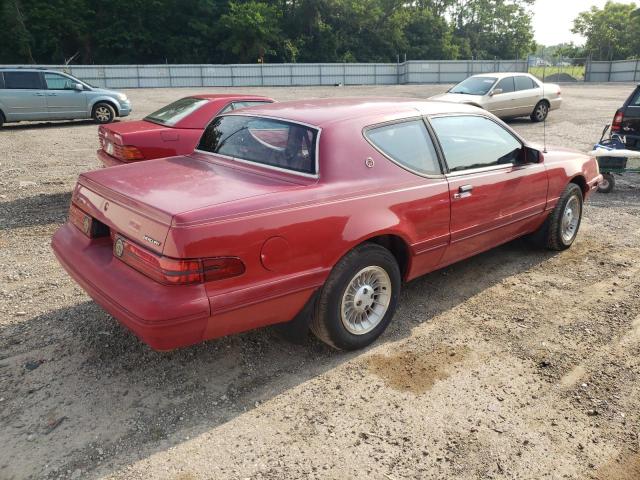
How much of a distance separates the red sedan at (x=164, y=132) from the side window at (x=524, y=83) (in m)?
10.3

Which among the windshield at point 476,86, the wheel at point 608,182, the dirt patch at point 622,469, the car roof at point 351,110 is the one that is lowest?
the dirt patch at point 622,469

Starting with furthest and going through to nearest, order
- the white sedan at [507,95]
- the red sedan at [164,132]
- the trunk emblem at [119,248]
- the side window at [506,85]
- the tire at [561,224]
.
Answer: the side window at [506,85] → the white sedan at [507,95] → the red sedan at [164,132] → the tire at [561,224] → the trunk emblem at [119,248]

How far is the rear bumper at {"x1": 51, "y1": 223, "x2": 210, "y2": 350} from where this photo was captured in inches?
108

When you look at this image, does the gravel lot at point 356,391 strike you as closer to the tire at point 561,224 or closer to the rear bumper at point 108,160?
the tire at point 561,224

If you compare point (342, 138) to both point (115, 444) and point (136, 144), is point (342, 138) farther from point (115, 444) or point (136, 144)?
point (136, 144)

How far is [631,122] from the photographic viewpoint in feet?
28.9

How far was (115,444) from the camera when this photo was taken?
276 centimetres

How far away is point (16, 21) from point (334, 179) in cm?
5224

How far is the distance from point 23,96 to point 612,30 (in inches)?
2568

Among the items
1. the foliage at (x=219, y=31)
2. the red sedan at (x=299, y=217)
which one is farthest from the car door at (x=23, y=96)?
the foliage at (x=219, y=31)

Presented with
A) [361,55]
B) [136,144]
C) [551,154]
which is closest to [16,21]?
[361,55]

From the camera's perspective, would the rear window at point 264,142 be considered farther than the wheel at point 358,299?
Yes

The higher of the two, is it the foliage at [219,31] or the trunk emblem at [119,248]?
the foliage at [219,31]

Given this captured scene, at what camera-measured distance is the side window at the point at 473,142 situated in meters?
4.16
